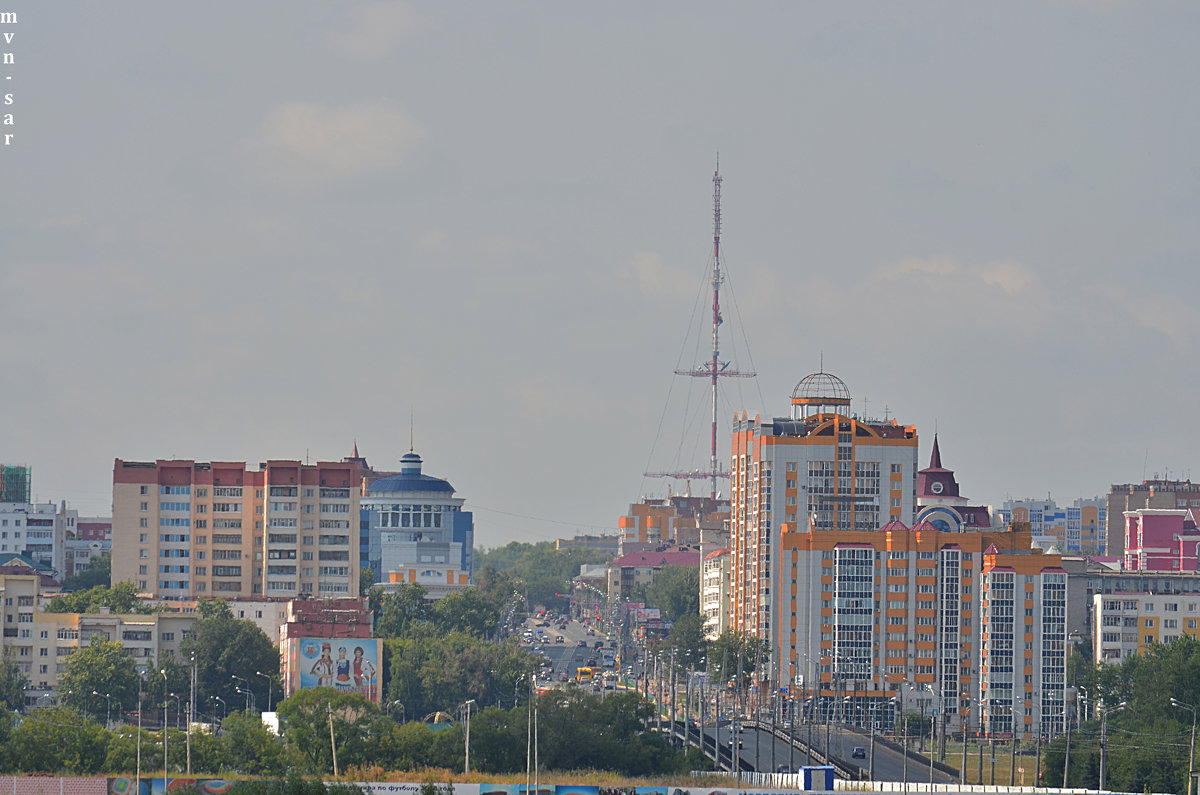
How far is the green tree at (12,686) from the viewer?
575 ft

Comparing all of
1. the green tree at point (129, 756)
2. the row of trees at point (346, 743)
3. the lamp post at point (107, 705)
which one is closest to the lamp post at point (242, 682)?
the lamp post at point (107, 705)

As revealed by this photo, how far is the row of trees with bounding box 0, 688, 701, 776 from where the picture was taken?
127 m

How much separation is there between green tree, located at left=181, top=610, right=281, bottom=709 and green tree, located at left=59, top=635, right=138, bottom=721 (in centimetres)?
564

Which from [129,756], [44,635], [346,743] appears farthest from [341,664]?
[129,756]

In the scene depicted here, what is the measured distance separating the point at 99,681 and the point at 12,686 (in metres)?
Result: 5.98

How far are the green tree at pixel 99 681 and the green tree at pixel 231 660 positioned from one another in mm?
5642

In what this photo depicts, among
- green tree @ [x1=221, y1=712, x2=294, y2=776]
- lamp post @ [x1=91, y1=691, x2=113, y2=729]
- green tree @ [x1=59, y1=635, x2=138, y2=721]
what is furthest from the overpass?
lamp post @ [x1=91, y1=691, x2=113, y2=729]

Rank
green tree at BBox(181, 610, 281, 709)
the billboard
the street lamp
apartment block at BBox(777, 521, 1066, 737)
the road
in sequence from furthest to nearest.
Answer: apartment block at BBox(777, 521, 1066, 737)
green tree at BBox(181, 610, 281, 709)
the street lamp
the billboard
the road

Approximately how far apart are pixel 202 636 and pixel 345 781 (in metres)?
67.8

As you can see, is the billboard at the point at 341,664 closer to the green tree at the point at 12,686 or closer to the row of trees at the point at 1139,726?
the green tree at the point at 12,686

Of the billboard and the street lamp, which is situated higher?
the billboard

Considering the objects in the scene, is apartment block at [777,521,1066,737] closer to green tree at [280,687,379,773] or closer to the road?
the road

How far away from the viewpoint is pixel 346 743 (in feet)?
426

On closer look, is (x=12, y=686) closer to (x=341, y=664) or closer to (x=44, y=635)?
(x=44, y=635)
